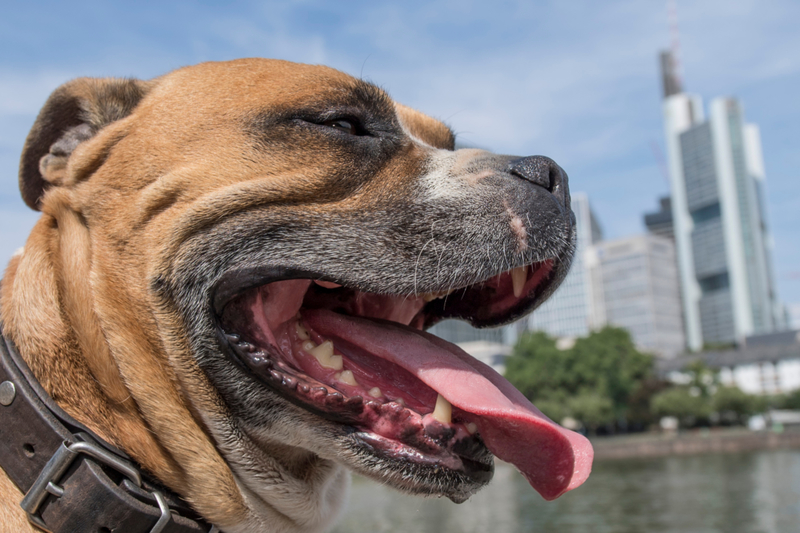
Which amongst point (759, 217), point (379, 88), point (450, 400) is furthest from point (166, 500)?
point (759, 217)

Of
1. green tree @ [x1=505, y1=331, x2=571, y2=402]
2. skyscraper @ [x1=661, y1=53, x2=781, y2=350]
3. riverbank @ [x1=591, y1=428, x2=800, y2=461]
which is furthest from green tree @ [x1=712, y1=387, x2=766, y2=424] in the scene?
skyscraper @ [x1=661, y1=53, x2=781, y2=350]

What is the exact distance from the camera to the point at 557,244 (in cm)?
296

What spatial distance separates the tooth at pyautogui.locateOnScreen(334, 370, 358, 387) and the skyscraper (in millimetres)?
195641

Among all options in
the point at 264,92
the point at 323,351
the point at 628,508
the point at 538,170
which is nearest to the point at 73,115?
the point at 264,92

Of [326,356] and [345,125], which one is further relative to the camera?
[345,125]

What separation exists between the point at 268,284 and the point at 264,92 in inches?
33.7

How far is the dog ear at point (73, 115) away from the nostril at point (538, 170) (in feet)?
5.97

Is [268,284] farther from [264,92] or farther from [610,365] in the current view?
[610,365]

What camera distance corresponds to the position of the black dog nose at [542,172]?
2.97 metres

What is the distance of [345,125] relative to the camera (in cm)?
308

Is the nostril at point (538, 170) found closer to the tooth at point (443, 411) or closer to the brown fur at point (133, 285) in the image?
the brown fur at point (133, 285)

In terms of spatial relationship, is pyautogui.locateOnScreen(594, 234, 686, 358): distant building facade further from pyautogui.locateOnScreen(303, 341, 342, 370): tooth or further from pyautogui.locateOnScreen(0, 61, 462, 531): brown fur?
pyautogui.locateOnScreen(0, 61, 462, 531): brown fur

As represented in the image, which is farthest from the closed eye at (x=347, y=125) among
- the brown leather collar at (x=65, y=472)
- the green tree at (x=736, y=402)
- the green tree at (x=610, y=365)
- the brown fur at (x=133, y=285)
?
the green tree at (x=736, y=402)

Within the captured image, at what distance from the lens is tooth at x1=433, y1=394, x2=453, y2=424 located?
8.82 ft
